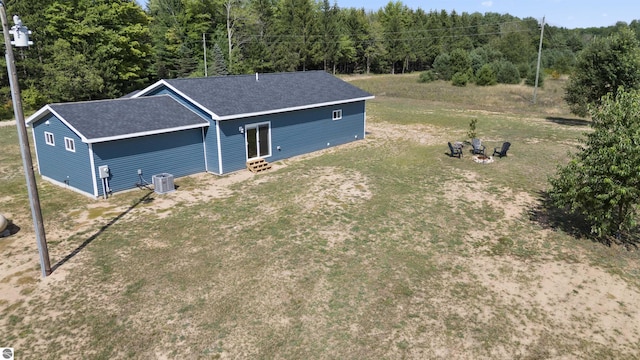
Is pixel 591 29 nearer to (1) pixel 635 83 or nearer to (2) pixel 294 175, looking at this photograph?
(1) pixel 635 83

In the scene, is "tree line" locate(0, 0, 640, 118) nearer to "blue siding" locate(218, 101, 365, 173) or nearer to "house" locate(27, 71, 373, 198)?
"blue siding" locate(218, 101, 365, 173)

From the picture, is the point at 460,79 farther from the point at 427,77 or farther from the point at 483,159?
the point at 483,159

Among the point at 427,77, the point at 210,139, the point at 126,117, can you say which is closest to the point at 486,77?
the point at 427,77

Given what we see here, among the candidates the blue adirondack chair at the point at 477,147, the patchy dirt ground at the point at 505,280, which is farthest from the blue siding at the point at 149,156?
the blue adirondack chair at the point at 477,147

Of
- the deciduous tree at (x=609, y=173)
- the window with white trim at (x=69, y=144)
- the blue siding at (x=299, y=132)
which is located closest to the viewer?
the deciduous tree at (x=609, y=173)

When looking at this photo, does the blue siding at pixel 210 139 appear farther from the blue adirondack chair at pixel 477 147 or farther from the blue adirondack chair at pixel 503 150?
the blue adirondack chair at pixel 503 150

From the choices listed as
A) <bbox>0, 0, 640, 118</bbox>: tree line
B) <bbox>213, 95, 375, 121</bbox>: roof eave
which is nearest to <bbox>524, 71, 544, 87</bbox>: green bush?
<bbox>0, 0, 640, 118</bbox>: tree line
